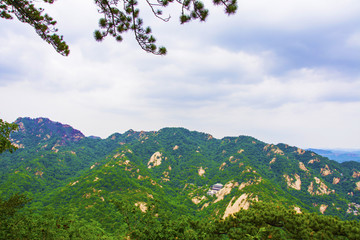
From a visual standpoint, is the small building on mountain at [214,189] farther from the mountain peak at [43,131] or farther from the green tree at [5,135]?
the mountain peak at [43,131]

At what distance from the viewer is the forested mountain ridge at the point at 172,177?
6053 cm

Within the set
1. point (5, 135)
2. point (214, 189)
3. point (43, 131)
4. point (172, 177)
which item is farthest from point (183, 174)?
point (43, 131)

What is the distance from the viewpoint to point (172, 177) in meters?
116

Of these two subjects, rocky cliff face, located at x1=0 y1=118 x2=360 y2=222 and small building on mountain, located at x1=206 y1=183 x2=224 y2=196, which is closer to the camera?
rocky cliff face, located at x1=0 y1=118 x2=360 y2=222

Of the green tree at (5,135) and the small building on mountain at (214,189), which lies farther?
the small building on mountain at (214,189)

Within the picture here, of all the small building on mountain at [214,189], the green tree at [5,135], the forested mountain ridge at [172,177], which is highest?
the green tree at [5,135]

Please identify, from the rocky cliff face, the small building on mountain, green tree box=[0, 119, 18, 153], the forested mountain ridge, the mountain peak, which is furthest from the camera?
the mountain peak

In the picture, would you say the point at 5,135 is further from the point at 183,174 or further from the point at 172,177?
the point at 183,174

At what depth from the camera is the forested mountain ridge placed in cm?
6053

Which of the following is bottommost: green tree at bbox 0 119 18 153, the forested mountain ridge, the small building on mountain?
the small building on mountain

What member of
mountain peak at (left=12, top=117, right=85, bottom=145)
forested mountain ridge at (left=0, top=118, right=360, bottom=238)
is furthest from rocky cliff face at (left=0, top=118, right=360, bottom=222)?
mountain peak at (left=12, top=117, right=85, bottom=145)

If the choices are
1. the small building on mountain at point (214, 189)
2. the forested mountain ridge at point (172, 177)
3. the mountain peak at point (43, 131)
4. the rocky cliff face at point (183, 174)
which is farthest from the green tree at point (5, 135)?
the mountain peak at point (43, 131)

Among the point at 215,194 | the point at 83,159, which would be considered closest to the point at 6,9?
the point at 215,194

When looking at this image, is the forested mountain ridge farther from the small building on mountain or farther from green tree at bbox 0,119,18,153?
green tree at bbox 0,119,18,153
